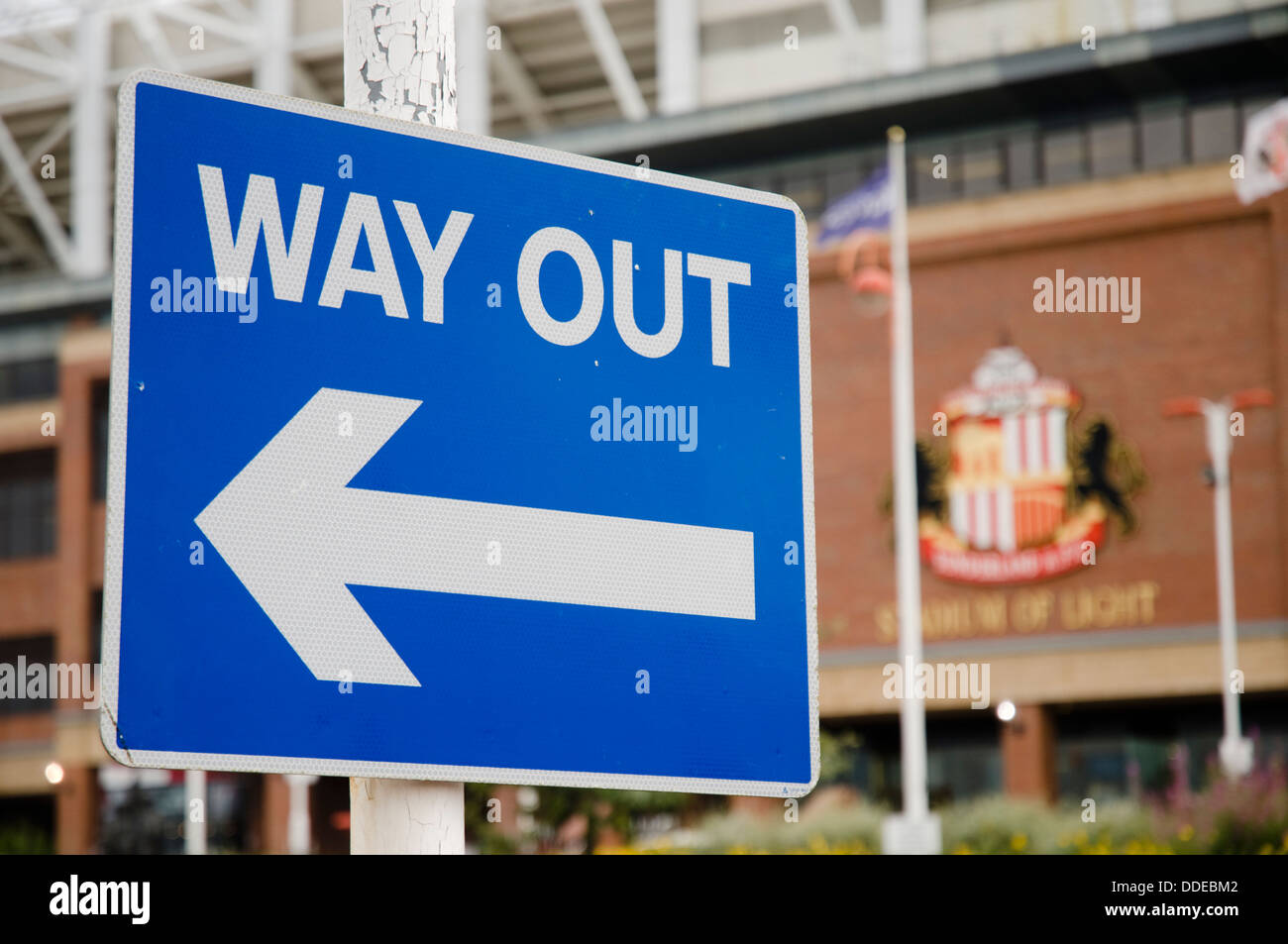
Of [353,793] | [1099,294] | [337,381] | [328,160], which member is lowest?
[353,793]

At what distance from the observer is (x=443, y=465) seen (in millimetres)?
2459

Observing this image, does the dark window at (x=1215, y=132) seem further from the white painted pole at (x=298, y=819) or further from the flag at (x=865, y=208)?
the white painted pole at (x=298, y=819)

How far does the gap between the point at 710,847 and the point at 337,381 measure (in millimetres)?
27813

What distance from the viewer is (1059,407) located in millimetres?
38219

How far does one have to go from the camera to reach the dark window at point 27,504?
51.7 meters

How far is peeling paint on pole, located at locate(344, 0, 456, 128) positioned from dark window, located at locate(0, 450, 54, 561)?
5186 centimetres

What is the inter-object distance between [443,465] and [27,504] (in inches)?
2083

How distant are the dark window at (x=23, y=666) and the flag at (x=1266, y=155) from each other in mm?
34723

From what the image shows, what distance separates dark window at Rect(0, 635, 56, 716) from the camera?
165ft

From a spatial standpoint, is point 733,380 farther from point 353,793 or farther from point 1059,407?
point 1059,407

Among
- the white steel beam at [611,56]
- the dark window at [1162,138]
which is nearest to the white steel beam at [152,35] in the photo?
the white steel beam at [611,56]

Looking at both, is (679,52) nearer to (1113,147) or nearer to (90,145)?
(1113,147)
